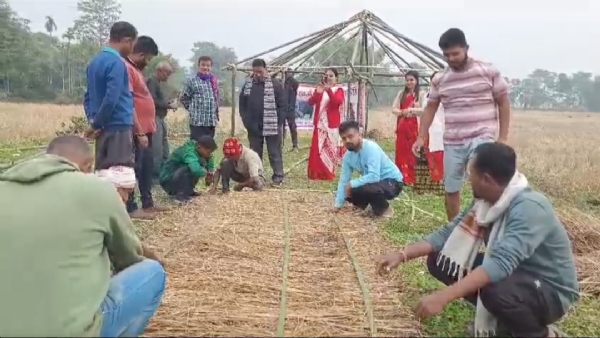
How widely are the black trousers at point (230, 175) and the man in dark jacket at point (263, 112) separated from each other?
785 millimetres

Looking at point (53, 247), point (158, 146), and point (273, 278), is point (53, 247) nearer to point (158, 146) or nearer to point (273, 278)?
point (273, 278)

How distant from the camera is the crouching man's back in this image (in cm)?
269

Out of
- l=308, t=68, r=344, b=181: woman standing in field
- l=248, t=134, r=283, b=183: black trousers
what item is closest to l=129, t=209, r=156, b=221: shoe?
l=248, t=134, r=283, b=183: black trousers

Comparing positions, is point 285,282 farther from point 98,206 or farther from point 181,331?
point 98,206

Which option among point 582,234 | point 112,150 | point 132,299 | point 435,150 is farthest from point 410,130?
point 132,299

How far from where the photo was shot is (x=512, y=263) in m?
3.22

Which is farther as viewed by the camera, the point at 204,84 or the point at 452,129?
the point at 204,84

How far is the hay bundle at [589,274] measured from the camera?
4.68 m

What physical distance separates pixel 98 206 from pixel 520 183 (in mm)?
1898

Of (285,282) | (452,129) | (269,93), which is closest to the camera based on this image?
(285,282)

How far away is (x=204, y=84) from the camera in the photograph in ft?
31.0

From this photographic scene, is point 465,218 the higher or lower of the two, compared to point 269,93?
lower

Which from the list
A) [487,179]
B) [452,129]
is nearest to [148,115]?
[452,129]

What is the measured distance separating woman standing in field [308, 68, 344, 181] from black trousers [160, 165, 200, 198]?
117 inches
